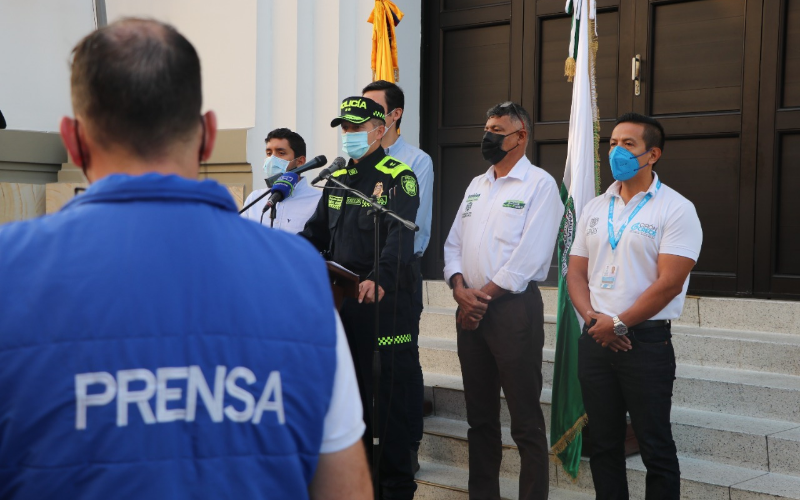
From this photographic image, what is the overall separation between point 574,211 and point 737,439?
1498 mm

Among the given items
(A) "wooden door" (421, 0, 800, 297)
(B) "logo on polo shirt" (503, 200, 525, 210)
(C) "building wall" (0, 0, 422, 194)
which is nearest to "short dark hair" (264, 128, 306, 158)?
(C) "building wall" (0, 0, 422, 194)

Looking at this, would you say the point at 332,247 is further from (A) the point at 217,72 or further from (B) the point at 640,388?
(A) the point at 217,72

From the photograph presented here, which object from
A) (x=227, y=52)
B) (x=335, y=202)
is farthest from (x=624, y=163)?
(x=227, y=52)

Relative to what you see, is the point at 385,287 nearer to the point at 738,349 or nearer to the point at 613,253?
the point at 613,253

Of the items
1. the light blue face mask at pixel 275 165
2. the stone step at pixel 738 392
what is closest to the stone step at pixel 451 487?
the stone step at pixel 738 392

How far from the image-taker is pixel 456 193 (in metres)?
7.52

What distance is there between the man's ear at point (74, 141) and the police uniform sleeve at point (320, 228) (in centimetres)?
327

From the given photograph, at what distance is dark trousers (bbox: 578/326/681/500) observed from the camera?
148 inches

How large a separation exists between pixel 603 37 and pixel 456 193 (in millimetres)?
1816

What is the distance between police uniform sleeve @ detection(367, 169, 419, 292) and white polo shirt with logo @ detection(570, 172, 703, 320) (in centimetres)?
95

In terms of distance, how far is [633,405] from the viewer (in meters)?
3.82

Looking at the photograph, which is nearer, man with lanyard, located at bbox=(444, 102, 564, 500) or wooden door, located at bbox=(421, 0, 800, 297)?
man with lanyard, located at bbox=(444, 102, 564, 500)

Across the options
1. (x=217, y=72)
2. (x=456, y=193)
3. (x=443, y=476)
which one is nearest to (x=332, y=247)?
(x=443, y=476)

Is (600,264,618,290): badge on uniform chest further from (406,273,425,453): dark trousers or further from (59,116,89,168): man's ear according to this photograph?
(59,116,89,168): man's ear
